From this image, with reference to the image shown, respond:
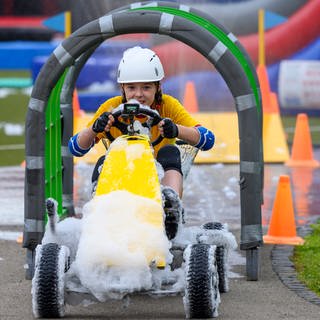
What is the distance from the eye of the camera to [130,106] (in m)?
7.02

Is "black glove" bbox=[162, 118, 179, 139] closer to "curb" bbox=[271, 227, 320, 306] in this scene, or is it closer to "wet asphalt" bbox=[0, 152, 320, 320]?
"wet asphalt" bbox=[0, 152, 320, 320]

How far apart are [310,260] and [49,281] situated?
2.82 m

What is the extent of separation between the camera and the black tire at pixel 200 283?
6469mm

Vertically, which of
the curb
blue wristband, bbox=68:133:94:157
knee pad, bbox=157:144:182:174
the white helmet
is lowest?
the curb

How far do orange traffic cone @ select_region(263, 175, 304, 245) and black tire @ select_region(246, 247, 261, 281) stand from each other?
4.86 feet

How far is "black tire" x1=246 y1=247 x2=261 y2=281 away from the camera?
7.84 meters

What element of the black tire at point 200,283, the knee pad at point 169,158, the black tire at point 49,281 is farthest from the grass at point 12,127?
the black tire at point 200,283

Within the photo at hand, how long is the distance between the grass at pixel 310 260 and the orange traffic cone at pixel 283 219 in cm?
15

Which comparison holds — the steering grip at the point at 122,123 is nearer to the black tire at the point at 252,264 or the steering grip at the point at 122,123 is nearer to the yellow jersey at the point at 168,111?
the yellow jersey at the point at 168,111

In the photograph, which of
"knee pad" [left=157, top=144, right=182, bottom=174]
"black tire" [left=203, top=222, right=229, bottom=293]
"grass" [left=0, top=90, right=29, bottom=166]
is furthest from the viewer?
"grass" [left=0, top=90, right=29, bottom=166]

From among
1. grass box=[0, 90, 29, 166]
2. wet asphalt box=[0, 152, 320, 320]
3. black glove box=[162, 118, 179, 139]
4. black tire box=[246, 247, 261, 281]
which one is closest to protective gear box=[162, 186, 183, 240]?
Answer: black glove box=[162, 118, 179, 139]

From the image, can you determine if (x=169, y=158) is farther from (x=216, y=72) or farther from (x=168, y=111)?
(x=216, y=72)

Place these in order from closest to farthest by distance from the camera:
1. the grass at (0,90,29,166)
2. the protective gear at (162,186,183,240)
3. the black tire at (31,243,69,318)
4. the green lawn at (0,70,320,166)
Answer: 1. the black tire at (31,243,69,318)
2. the protective gear at (162,186,183,240)
3. the grass at (0,90,29,166)
4. the green lawn at (0,70,320,166)

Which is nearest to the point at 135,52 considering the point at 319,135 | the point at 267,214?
the point at 267,214
